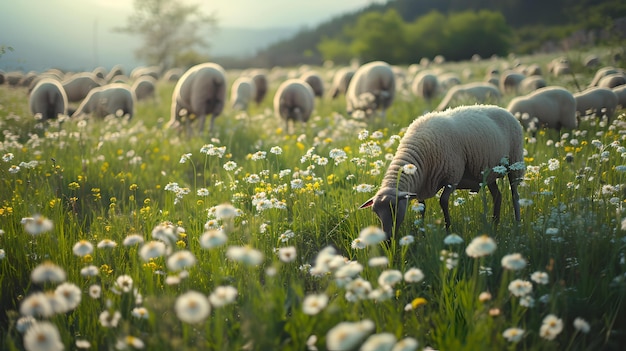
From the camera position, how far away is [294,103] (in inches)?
504

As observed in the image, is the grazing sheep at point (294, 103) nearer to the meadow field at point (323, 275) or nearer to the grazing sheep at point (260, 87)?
the meadow field at point (323, 275)

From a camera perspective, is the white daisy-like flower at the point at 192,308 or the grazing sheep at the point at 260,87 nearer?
the white daisy-like flower at the point at 192,308

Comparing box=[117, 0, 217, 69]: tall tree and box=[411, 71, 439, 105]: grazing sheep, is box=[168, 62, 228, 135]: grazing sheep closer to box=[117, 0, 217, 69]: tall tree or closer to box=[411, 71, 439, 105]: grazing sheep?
box=[411, 71, 439, 105]: grazing sheep

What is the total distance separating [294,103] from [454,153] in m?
8.52

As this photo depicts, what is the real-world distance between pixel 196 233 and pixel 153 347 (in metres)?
1.72

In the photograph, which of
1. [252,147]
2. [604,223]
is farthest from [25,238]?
[252,147]

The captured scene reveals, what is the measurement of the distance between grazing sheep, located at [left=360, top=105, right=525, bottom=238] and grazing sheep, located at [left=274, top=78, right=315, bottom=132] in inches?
312

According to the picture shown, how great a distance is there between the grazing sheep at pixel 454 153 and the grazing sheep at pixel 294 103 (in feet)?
26.0

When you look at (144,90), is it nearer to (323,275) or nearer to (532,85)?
(532,85)

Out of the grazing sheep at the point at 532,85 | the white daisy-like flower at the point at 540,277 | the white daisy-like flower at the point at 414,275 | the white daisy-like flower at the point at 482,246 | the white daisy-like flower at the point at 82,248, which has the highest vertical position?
the white daisy-like flower at the point at 482,246

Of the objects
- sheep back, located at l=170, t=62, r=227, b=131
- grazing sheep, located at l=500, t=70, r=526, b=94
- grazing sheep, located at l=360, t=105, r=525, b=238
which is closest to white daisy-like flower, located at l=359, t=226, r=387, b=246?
grazing sheep, located at l=360, t=105, r=525, b=238

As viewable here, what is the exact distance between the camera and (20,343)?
3014mm

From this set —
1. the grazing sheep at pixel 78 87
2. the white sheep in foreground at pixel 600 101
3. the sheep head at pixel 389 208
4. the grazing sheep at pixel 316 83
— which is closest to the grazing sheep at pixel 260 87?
the grazing sheep at pixel 316 83

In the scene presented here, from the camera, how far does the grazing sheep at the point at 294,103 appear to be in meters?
12.8
